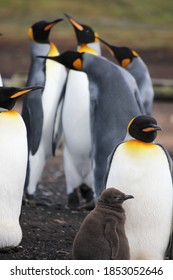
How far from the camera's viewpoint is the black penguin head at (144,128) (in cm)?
391

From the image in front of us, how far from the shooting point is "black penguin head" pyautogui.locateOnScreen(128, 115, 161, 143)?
3906 millimetres

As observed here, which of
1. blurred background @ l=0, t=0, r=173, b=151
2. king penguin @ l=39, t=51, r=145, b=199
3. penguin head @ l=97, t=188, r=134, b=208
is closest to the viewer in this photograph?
penguin head @ l=97, t=188, r=134, b=208

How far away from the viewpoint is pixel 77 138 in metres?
Answer: 5.48

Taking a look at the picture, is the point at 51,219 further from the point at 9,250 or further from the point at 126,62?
the point at 126,62

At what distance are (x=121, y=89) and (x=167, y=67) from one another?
8.33 m

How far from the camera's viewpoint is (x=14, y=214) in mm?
4102

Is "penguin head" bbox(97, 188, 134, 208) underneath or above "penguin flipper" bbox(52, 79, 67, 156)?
above

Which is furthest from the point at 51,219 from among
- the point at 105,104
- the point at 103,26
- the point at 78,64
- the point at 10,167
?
the point at 103,26

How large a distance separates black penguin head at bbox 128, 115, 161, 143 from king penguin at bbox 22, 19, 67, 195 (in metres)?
1.71

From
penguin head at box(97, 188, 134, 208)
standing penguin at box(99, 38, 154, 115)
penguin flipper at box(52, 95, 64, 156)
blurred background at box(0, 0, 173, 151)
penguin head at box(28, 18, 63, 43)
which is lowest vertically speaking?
blurred background at box(0, 0, 173, 151)

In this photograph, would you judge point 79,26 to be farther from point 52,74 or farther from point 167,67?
point 167,67

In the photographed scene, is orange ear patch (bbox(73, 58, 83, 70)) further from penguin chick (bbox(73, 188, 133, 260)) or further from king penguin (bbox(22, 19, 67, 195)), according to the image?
penguin chick (bbox(73, 188, 133, 260))

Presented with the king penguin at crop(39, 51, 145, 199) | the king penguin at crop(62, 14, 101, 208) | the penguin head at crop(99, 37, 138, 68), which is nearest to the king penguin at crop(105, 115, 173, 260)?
the king penguin at crop(39, 51, 145, 199)
